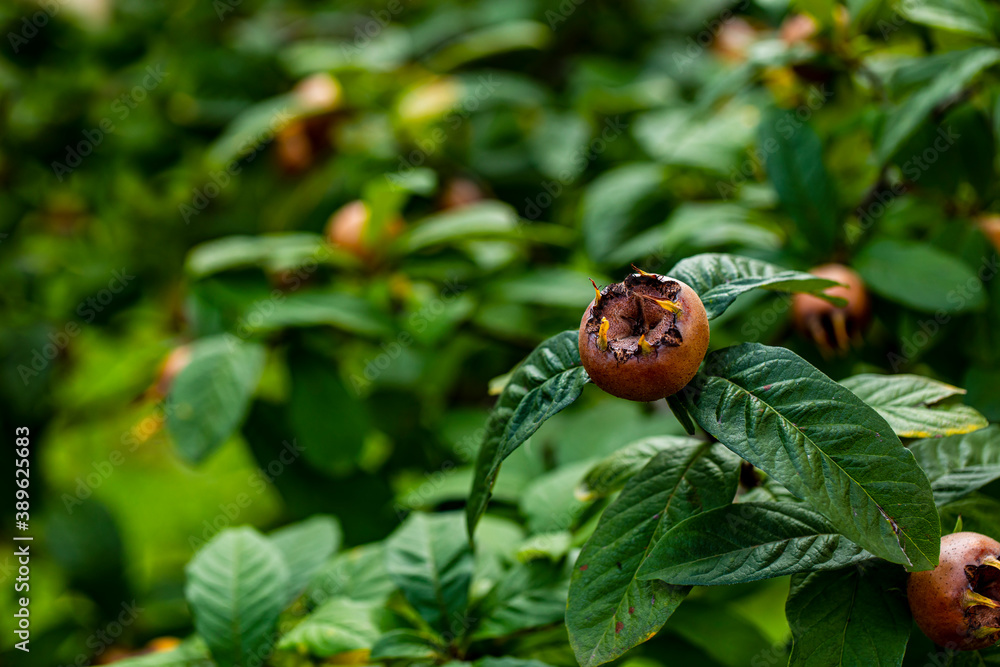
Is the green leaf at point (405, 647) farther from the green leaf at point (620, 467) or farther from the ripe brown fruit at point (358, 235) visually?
the ripe brown fruit at point (358, 235)

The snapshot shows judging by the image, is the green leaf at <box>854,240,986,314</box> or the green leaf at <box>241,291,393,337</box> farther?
the green leaf at <box>241,291,393,337</box>

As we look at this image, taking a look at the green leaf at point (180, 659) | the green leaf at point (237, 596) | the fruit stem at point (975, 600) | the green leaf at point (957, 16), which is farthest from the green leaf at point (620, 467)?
the green leaf at point (957, 16)

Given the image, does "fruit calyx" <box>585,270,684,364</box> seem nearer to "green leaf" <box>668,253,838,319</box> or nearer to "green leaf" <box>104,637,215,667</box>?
"green leaf" <box>668,253,838,319</box>

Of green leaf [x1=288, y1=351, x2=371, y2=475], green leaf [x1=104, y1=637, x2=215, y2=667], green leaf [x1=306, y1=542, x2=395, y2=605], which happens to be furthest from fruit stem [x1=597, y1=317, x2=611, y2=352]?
green leaf [x1=288, y1=351, x2=371, y2=475]

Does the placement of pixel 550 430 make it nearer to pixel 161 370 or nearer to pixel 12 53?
pixel 161 370

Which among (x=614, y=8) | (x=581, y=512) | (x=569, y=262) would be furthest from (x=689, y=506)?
(x=614, y=8)

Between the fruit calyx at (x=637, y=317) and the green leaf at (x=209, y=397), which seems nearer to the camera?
the fruit calyx at (x=637, y=317)
